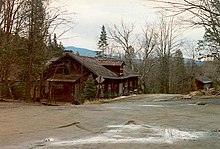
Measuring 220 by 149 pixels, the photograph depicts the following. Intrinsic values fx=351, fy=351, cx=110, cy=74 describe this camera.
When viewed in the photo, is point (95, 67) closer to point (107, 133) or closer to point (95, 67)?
point (95, 67)

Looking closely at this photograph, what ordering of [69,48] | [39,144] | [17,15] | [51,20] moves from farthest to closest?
[69,48] → [51,20] → [17,15] → [39,144]

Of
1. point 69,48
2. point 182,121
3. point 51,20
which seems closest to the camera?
point 182,121

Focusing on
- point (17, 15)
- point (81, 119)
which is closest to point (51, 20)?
point (17, 15)

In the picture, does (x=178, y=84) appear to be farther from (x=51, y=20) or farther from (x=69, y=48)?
(x=51, y=20)

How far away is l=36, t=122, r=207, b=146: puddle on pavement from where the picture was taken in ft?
23.6

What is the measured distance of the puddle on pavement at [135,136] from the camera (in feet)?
23.6

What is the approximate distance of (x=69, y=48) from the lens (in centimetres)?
4691

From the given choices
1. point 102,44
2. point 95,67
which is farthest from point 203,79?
point 95,67

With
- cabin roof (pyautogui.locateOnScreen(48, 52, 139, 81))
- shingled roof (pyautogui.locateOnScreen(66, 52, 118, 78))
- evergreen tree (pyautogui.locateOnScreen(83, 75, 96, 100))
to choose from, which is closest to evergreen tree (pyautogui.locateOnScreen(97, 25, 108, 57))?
cabin roof (pyautogui.locateOnScreen(48, 52, 139, 81))

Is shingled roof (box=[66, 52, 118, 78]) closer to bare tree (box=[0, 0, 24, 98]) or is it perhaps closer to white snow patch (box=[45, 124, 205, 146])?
bare tree (box=[0, 0, 24, 98])

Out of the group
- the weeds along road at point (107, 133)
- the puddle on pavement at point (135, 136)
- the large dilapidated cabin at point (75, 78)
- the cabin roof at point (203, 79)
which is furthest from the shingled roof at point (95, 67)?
the cabin roof at point (203, 79)

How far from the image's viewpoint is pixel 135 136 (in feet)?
25.7

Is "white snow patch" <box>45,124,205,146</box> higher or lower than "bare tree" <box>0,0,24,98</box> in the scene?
lower

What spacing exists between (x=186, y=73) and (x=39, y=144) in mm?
61757
